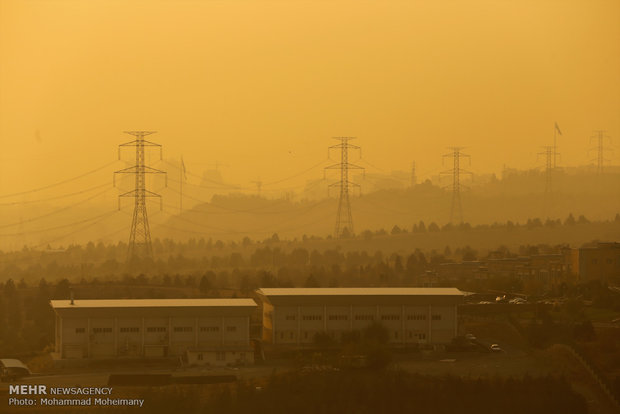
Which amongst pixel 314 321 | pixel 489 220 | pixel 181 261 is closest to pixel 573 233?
pixel 181 261

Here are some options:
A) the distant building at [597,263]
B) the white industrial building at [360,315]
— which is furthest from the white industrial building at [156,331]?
the distant building at [597,263]

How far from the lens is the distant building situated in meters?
31.7

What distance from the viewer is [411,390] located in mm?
17359

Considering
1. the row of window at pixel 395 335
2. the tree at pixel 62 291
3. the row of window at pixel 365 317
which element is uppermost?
the tree at pixel 62 291

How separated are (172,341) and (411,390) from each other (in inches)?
181

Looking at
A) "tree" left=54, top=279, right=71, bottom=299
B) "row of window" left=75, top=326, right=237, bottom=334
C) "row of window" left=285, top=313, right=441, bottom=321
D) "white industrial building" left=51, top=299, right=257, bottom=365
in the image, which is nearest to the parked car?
"white industrial building" left=51, top=299, right=257, bottom=365

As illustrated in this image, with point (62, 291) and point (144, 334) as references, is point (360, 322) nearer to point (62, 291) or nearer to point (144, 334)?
point (144, 334)

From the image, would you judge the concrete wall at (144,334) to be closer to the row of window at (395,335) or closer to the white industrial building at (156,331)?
the white industrial building at (156,331)

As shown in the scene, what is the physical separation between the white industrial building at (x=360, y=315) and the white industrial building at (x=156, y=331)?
0.82 metres

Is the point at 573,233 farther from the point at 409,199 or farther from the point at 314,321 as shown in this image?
the point at 314,321

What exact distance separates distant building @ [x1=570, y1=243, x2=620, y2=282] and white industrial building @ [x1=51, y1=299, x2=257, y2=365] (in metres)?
13.7

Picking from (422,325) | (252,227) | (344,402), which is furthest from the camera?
(252,227)

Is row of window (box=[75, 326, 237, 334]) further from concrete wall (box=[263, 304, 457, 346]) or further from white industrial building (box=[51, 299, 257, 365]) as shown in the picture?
concrete wall (box=[263, 304, 457, 346])

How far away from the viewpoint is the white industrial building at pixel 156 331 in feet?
64.5
